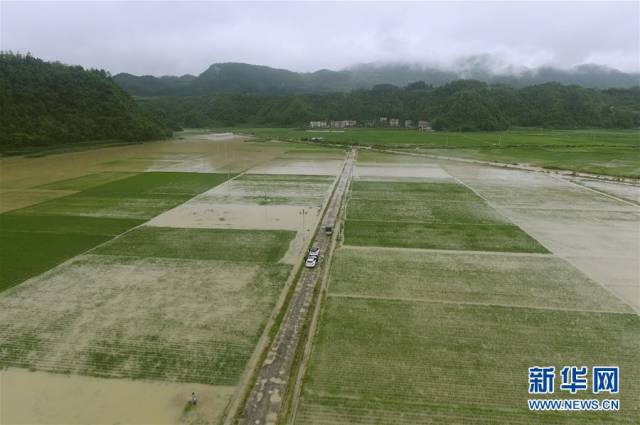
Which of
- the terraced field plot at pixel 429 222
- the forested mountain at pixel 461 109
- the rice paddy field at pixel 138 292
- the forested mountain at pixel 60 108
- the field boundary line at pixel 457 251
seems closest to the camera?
the rice paddy field at pixel 138 292

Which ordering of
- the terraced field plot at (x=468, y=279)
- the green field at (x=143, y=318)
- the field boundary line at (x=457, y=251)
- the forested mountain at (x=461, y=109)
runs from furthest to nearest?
1. the forested mountain at (x=461, y=109)
2. the field boundary line at (x=457, y=251)
3. the terraced field plot at (x=468, y=279)
4. the green field at (x=143, y=318)

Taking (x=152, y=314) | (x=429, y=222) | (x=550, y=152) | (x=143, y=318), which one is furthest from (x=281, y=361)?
(x=550, y=152)

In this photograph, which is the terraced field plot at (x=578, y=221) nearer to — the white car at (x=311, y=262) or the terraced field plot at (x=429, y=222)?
the terraced field plot at (x=429, y=222)

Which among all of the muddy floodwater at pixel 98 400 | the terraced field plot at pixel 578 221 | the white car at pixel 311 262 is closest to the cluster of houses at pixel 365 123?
the terraced field plot at pixel 578 221

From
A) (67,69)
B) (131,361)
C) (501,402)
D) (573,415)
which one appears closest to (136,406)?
(131,361)

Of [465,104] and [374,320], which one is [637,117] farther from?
[374,320]

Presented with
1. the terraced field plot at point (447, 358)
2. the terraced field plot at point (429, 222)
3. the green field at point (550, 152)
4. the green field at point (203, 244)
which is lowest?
the terraced field plot at point (447, 358)

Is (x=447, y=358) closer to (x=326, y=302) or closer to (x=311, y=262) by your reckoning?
(x=326, y=302)
